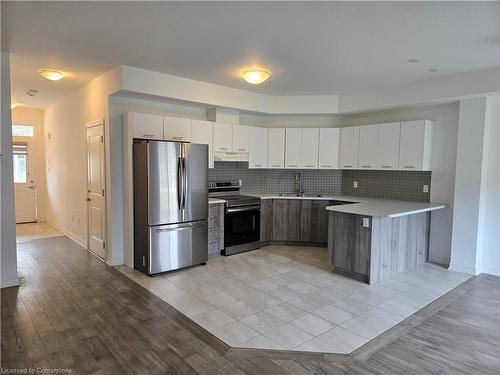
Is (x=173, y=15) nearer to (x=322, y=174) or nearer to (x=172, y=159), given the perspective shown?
(x=172, y=159)

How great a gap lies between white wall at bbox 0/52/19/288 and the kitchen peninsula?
395cm

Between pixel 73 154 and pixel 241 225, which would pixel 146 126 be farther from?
pixel 73 154

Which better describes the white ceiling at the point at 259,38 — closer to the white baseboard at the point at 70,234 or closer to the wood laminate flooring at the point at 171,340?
the wood laminate flooring at the point at 171,340

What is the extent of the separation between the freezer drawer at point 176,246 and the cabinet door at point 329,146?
2.51 metres

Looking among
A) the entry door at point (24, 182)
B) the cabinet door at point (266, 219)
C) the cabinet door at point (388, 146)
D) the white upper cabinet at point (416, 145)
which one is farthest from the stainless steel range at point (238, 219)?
the entry door at point (24, 182)

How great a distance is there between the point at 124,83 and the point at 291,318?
11.3ft

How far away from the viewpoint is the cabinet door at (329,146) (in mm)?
5816

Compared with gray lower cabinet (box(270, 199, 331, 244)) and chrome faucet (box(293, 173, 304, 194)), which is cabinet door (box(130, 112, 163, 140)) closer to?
gray lower cabinet (box(270, 199, 331, 244))

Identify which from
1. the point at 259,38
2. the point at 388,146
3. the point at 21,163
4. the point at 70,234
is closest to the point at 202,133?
the point at 259,38

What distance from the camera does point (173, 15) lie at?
2.73 metres

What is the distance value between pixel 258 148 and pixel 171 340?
382cm

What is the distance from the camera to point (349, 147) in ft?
18.6

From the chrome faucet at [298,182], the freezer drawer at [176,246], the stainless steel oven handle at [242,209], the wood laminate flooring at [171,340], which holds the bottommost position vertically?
the wood laminate flooring at [171,340]

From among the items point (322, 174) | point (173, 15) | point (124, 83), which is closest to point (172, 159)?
point (124, 83)
